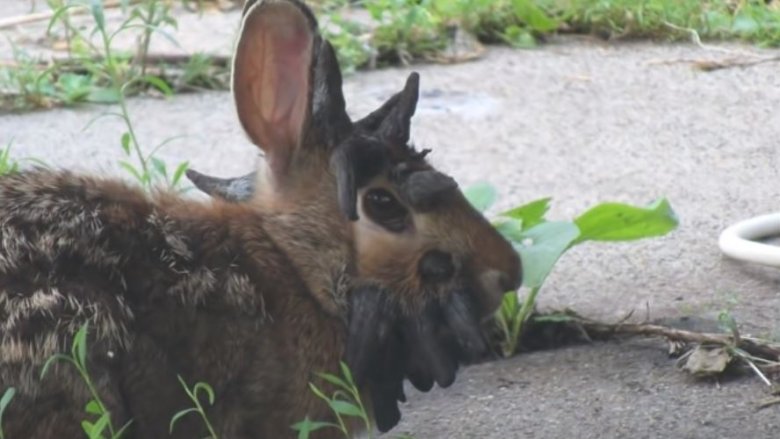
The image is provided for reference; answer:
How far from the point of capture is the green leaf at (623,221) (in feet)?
16.4

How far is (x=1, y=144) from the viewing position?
664cm

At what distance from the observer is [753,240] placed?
555 centimetres

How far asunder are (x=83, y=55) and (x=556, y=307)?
284cm

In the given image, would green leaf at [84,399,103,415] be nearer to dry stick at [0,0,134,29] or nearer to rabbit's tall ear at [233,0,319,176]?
rabbit's tall ear at [233,0,319,176]

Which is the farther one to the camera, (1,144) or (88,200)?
(1,144)

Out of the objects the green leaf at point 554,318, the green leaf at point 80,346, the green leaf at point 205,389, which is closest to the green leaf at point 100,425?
the green leaf at point 80,346

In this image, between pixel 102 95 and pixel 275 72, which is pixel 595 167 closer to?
pixel 102 95

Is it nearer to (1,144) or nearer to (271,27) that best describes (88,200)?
(271,27)

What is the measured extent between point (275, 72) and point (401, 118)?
12.2 inches

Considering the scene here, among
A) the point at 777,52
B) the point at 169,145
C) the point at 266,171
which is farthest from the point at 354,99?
the point at 266,171

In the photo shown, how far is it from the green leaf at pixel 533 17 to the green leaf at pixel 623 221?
121 inches

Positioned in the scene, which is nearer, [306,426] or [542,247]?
→ [306,426]

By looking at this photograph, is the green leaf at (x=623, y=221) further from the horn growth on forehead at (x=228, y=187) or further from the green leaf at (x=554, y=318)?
the horn growth on forehead at (x=228, y=187)

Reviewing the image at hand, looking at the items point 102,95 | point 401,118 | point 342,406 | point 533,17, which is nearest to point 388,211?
point 401,118
